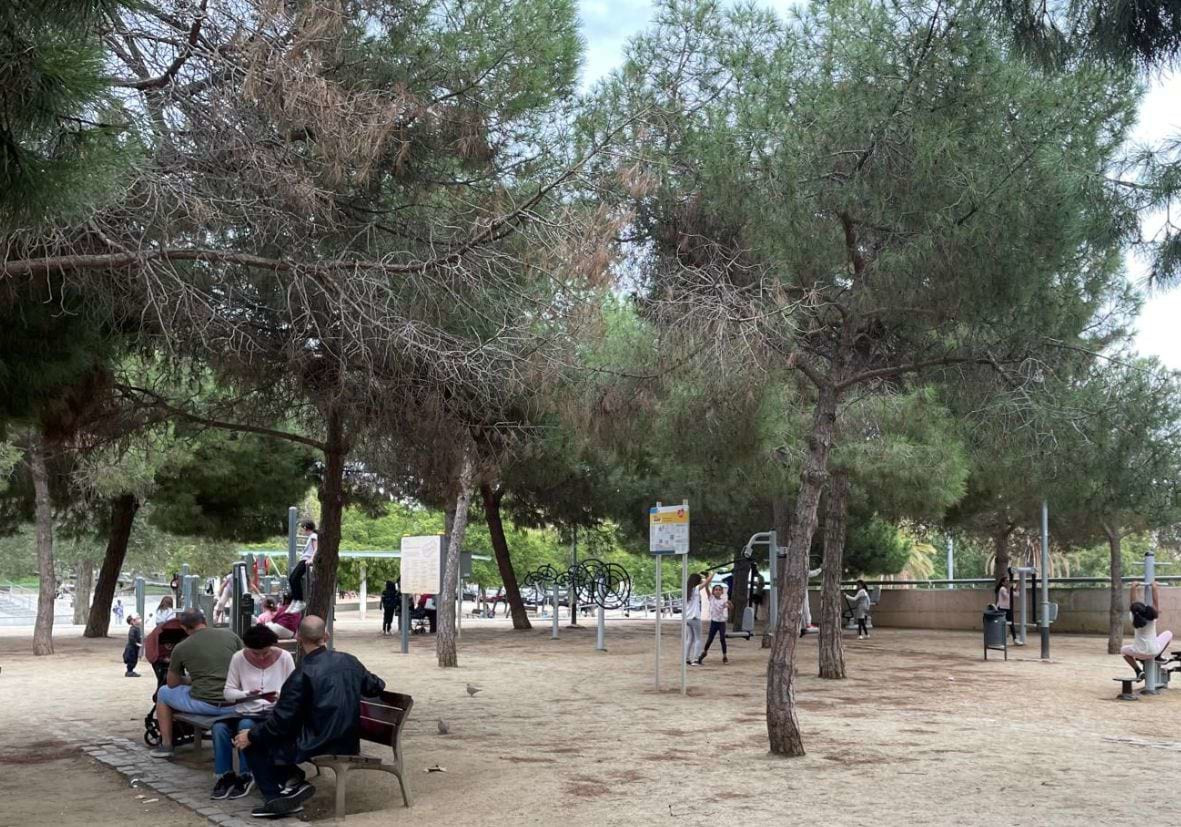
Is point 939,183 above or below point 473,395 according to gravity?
above

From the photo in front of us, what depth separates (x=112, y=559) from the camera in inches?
1083

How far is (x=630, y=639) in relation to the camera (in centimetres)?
2670

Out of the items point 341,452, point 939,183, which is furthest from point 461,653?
point 939,183

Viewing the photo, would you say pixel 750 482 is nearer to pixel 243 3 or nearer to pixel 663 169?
pixel 663 169

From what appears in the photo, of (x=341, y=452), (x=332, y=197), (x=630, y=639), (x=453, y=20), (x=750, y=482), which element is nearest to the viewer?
(x=332, y=197)

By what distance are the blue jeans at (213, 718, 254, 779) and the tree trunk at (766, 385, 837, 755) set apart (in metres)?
3.99

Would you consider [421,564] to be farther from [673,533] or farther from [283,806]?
[283,806]

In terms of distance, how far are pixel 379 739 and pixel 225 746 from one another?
1.16 m

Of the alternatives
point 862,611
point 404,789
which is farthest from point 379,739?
point 862,611

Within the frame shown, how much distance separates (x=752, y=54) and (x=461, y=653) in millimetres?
13886

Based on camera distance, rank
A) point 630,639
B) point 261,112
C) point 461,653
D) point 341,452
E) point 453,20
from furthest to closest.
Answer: point 630,639 → point 461,653 → point 341,452 → point 453,20 → point 261,112

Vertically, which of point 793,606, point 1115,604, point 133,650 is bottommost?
point 133,650

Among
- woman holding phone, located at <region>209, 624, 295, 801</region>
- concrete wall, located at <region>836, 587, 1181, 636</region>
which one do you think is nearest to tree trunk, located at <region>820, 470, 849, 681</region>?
woman holding phone, located at <region>209, 624, 295, 801</region>

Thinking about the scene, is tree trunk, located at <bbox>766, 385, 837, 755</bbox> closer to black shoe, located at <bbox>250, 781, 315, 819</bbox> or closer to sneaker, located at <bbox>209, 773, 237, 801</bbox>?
black shoe, located at <bbox>250, 781, 315, 819</bbox>
